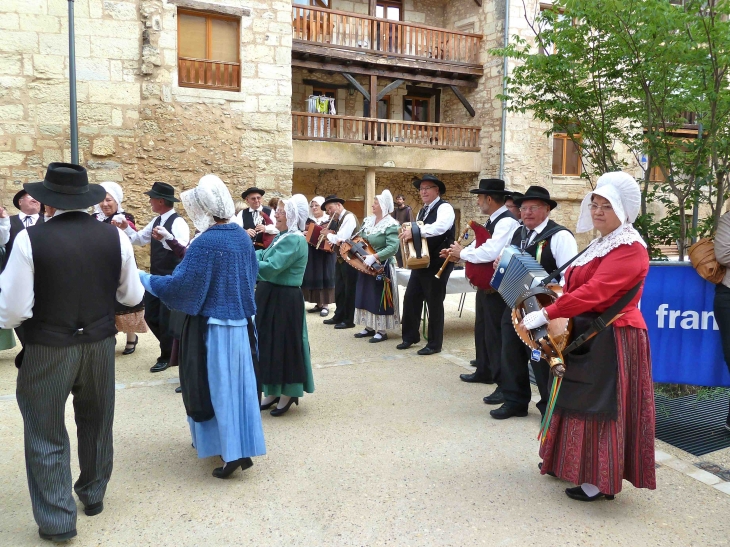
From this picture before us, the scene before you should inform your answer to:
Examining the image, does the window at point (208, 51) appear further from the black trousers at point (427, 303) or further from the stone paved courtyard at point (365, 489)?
the stone paved courtyard at point (365, 489)

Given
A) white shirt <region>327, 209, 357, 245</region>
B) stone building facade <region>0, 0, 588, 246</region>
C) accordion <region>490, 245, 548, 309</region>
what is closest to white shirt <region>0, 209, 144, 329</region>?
accordion <region>490, 245, 548, 309</region>

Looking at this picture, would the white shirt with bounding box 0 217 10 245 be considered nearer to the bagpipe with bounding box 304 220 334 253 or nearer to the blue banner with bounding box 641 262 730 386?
the bagpipe with bounding box 304 220 334 253

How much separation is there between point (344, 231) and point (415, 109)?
12072 millimetres

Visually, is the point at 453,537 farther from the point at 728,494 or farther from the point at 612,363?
the point at 728,494

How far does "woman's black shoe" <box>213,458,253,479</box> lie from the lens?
3479 millimetres

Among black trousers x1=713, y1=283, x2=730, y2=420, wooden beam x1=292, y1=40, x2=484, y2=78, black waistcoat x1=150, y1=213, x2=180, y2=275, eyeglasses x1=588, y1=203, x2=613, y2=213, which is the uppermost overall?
wooden beam x1=292, y1=40, x2=484, y2=78

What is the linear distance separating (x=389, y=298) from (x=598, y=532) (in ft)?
14.8

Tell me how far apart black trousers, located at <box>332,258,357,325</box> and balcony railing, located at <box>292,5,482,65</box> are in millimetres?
8961

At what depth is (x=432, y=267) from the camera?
6.40m

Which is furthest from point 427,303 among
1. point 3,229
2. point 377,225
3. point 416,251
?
point 3,229

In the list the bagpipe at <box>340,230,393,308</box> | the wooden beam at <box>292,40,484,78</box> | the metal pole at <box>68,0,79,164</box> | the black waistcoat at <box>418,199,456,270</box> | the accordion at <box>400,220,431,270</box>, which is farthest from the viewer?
the wooden beam at <box>292,40,484,78</box>

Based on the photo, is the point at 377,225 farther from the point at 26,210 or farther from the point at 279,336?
the point at 26,210

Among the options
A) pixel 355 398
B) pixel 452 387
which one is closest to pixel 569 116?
pixel 452 387

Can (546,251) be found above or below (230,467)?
above
